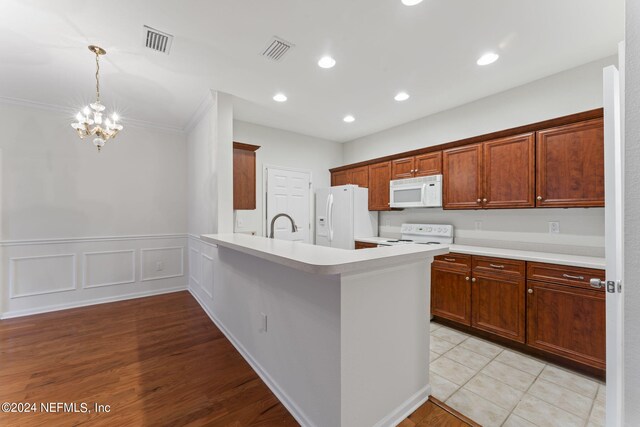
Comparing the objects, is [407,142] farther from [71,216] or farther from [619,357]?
[71,216]

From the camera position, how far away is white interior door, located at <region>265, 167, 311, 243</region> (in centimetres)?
445

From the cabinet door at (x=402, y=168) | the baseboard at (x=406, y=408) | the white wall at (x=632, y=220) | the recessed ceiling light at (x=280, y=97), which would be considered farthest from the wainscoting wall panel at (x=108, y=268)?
the white wall at (x=632, y=220)

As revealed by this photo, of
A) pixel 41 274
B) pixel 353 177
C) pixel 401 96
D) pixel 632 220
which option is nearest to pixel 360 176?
pixel 353 177

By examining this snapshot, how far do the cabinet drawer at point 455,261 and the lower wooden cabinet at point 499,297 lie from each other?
0.07m

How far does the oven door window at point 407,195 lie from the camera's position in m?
3.69

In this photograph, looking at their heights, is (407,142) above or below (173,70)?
below

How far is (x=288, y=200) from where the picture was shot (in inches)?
184

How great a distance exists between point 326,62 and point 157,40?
1.47 m

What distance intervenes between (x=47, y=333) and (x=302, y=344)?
10.7 feet

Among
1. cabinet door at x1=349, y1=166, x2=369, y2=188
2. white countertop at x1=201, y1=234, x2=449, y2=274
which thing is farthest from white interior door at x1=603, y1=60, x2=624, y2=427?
cabinet door at x1=349, y1=166, x2=369, y2=188

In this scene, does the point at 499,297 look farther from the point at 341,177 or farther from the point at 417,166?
the point at 341,177

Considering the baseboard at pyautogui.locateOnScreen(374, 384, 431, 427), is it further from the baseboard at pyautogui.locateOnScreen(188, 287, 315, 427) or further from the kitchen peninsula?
the baseboard at pyautogui.locateOnScreen(188, 287, 315, 427)

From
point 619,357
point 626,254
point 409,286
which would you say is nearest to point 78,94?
point 409,286

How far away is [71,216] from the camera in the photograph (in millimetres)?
3674
